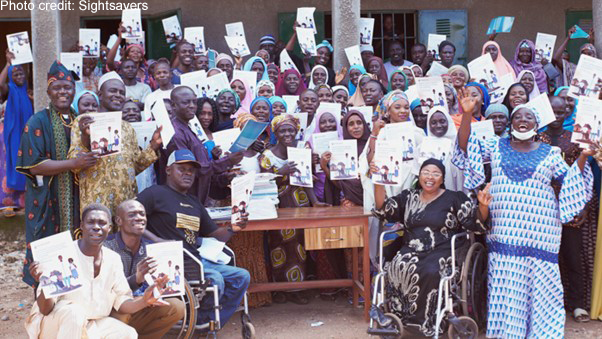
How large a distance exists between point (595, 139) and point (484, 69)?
2232 millimetres

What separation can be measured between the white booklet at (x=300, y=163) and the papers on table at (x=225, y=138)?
48 centimetres

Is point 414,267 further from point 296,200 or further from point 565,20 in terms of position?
point 565,20

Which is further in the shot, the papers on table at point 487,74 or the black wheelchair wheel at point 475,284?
the papers on table at point 487,74

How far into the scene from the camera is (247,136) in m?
6.55

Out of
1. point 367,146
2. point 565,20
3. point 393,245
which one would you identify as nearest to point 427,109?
point 367,146

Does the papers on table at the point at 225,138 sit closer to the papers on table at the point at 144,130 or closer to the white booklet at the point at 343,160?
the papers on table at the point at 144,130

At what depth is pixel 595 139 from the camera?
586 centimetres

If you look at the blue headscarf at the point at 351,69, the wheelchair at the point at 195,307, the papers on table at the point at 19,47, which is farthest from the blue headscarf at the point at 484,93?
the papers on table at the point at 19,47

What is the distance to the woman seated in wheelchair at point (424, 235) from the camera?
5906mm

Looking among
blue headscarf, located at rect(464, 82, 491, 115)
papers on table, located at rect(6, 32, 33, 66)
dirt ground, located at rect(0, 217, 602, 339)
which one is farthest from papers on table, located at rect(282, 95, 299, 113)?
papers on table, located at rect(6, 32, 33, 66)

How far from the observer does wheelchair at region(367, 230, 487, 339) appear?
5.73m

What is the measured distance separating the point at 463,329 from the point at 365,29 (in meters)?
5.47

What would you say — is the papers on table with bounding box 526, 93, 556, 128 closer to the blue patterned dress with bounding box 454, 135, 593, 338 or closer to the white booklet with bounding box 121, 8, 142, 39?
the blue patterned dress with bounding box 454, 135, 593, 338

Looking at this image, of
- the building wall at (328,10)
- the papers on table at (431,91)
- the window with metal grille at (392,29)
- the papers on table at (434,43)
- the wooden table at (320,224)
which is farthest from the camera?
the window with metal grille at (392,29)
